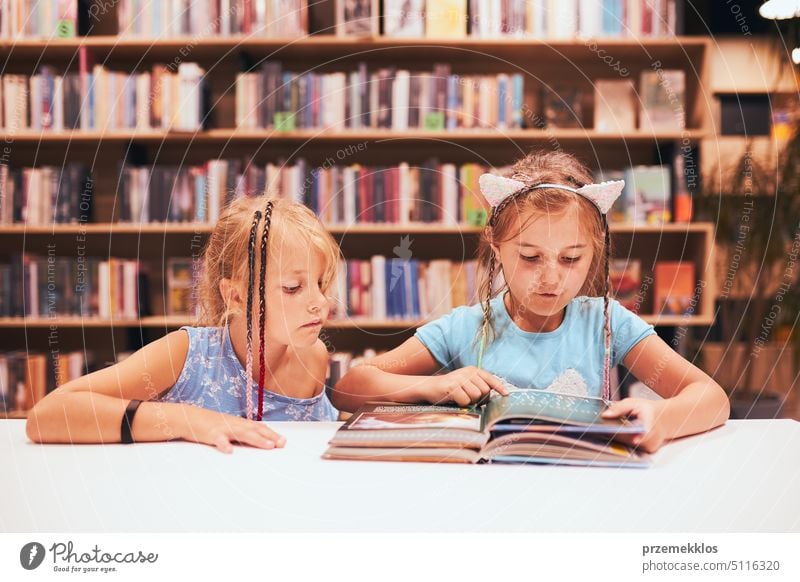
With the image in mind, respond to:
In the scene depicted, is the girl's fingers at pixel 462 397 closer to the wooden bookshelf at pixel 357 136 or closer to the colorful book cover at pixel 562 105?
the wooden bookshelf at pixel 357 136

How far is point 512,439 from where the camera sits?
2.52 ft

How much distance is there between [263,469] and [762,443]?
2.02 feet

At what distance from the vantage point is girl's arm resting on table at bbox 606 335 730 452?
31.7 inches

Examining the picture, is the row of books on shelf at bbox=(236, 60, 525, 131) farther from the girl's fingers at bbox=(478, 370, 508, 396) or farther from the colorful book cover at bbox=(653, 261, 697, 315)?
the girl's fingers at bbox=(478, 370, 508, 396)

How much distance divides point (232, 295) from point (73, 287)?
0.86 m

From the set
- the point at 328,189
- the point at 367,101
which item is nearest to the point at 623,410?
the point at 328,189

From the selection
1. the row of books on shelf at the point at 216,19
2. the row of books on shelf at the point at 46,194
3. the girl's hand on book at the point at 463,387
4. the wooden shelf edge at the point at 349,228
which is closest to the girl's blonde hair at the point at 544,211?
the girl's hand on book at the point at 463,387

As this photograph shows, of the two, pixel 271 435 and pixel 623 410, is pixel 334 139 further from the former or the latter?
pixel 623 410

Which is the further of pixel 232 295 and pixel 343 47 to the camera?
pixel 343 47

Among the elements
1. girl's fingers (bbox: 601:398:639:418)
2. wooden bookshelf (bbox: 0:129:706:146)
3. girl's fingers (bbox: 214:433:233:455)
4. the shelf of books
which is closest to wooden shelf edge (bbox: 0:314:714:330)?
the shelf of books

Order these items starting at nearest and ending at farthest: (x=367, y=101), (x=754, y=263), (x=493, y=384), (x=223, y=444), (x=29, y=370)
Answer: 1. (x=223, y=444)
2. (x=493, y=384)
3. (x=754, y=263)
4. (x=29, y=370)
5. (x=367, y=101)

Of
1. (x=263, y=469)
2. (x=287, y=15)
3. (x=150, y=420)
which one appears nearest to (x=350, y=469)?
(x=263, y=469)

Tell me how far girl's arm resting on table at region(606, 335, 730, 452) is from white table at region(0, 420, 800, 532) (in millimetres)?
38

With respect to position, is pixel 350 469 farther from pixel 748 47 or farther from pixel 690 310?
pixel 748 47
